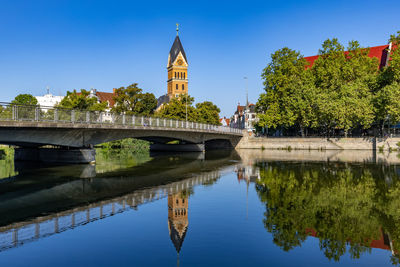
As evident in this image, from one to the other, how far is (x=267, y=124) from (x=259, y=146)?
4.62 metres

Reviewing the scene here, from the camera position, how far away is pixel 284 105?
63.6 m

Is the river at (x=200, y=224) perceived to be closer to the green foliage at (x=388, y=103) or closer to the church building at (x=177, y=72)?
the green foliage at (x=388, y=103)

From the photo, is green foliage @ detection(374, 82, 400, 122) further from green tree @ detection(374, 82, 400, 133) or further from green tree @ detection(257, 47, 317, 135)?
green tree @ detection(257, 47, 317, 135)

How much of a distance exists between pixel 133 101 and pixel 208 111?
17783mm

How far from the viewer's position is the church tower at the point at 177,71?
429ft

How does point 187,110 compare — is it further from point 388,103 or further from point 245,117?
point 245,117

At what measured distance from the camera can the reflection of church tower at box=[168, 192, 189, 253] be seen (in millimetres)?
9977

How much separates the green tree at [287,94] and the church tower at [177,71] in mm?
66244

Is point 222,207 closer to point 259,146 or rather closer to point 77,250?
point 77,250

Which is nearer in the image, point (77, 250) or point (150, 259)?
point (150, 259)

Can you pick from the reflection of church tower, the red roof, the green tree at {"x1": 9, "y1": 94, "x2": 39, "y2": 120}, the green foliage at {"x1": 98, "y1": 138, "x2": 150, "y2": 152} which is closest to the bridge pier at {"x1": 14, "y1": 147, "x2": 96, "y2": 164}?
the green tree at {"x1": 9, "y1": 94, "x2": 39, "y2": 120}

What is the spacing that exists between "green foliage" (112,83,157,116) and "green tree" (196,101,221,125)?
38.0ft

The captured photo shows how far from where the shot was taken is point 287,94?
64.7 m

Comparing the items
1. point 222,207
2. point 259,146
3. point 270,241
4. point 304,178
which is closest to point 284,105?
point 259,146
